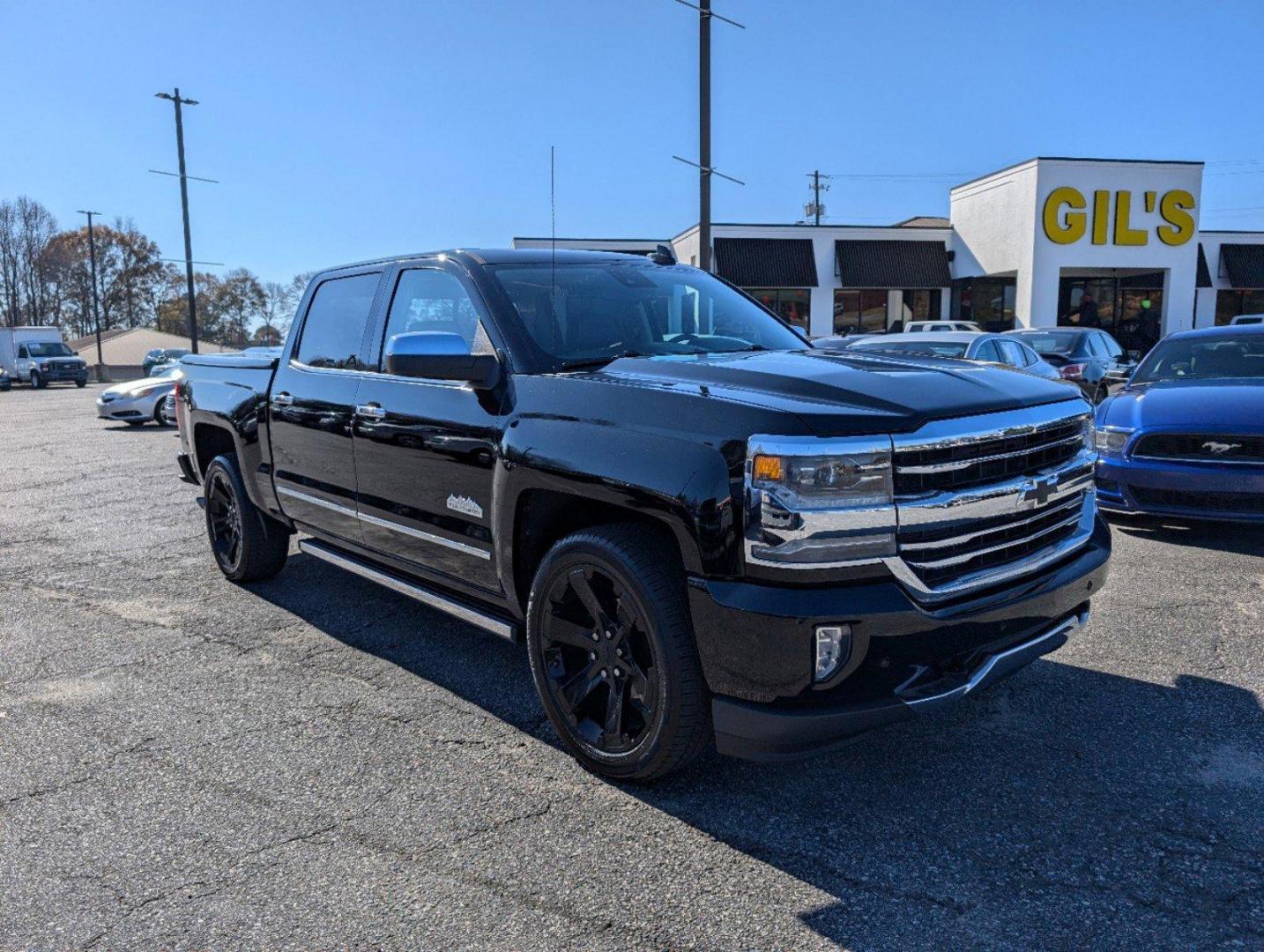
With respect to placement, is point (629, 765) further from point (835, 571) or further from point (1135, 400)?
point (1135, 400)

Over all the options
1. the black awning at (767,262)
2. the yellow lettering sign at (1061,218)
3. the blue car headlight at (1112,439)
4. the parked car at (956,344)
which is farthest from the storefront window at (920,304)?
the blue car headlight at (1112,439)

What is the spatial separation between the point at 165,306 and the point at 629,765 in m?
106

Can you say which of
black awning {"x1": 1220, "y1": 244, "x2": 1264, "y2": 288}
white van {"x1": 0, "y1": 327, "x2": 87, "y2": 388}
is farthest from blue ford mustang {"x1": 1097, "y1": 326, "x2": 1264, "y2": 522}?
white van {"x1": 0, "y1": 327, "x2": 87, "y2": 388}

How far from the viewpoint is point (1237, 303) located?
3519 centimetres

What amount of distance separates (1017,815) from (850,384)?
1455mm

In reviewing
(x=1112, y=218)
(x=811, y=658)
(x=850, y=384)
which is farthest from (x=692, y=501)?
(x=1112, y=218)

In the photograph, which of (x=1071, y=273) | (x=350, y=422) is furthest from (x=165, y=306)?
(x=350, y=422)

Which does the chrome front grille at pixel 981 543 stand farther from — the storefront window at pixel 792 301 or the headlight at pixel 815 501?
the storefront window at pixel 792 301

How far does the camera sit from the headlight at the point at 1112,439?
6.62m

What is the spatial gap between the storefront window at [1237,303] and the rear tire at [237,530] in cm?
3778

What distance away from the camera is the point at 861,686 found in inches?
106

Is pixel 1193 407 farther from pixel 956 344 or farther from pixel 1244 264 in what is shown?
pixel 1244 264

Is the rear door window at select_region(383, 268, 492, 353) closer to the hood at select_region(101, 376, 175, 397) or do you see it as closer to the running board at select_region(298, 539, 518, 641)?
the running board at select_region(298, 539, 518, 641)

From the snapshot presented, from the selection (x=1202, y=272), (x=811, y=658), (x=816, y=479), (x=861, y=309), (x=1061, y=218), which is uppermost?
(x=1061, y=218)
